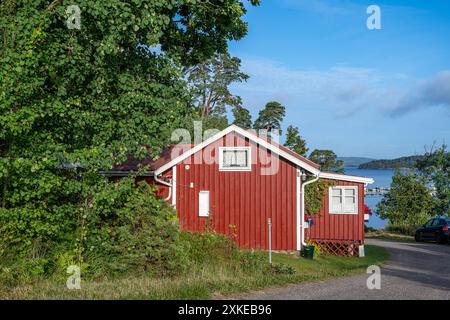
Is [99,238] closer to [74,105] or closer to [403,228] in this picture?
[74,105]

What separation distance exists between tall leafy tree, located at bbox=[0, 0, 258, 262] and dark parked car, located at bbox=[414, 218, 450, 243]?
71.4ft

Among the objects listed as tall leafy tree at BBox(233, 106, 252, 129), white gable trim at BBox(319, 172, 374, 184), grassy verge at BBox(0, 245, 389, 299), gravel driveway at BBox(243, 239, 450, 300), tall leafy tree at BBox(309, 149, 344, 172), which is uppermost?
tall leafy tree at BBox(233, 106, 252, 129)

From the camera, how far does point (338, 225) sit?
27.2 m

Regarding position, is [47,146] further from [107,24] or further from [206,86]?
[206,86]

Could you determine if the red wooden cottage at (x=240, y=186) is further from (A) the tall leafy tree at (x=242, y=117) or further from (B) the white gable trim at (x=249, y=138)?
(A) the tall leafy tree at (x=242, y=117)

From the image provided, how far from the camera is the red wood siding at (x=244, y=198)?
23312mm

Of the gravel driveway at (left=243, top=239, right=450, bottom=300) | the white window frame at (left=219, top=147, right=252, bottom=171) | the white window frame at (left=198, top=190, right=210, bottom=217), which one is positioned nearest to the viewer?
the gravel driveway at (left=243, top=239, right=450, bottom=300)

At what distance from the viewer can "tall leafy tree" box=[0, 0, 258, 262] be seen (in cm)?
1265

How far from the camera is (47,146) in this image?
13.0m

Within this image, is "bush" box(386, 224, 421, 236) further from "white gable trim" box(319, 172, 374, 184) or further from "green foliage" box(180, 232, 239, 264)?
"green foliage" box(180, 232, 239, 264)

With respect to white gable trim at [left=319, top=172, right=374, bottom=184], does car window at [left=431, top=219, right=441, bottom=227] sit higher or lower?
lower

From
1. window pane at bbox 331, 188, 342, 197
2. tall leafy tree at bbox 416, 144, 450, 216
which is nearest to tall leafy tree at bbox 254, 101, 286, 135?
tall leafy tree at bbox 416, 144, 450, 216

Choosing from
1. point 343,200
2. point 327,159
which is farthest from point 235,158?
point 327,159

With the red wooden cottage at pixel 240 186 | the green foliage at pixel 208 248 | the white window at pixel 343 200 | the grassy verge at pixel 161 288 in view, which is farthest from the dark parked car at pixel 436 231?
the grassy verge at pixel 161 288
